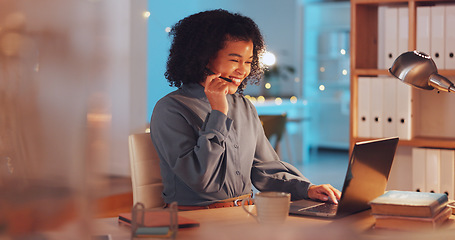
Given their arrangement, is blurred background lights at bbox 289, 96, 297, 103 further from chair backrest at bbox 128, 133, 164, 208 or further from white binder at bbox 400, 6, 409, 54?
chair backrest at bbox 128, 133, 164, 208

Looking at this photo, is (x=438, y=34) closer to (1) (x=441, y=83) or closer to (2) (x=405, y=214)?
(1) (x=441, y=83)

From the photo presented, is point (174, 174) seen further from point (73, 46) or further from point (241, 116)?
point (73, 46)

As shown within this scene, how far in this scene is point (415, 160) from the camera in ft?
9.69

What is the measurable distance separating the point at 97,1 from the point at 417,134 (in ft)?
10.1

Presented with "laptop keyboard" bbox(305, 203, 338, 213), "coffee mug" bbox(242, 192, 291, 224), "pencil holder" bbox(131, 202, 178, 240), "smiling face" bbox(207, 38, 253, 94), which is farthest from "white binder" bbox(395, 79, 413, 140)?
"pencil holder" bbox(131, 202, 178, 240)

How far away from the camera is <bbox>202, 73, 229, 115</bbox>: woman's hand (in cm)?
168

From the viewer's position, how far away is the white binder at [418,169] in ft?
9.61

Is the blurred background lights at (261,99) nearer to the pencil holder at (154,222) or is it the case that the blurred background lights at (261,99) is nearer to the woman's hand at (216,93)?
the woman's hand at (216,93)

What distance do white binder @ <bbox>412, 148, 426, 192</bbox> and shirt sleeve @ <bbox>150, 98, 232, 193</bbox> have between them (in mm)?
1553

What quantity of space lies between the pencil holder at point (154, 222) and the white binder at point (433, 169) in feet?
6.94

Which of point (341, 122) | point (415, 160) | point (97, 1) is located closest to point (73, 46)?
point (97, 1)

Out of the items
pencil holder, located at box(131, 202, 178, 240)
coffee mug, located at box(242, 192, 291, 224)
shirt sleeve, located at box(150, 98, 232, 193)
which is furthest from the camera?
shirt sleeve, located at box(150, 98, 232, 193)

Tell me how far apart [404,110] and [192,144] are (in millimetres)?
1629

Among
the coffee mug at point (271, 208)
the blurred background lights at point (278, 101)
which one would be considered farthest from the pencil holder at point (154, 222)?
the blurred background lights at point (278, 101)
